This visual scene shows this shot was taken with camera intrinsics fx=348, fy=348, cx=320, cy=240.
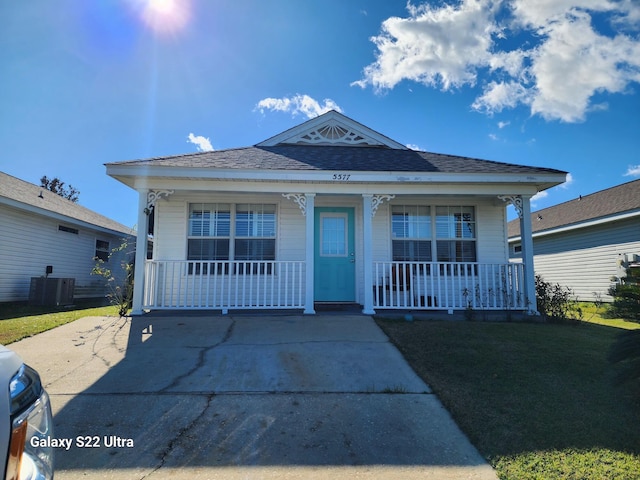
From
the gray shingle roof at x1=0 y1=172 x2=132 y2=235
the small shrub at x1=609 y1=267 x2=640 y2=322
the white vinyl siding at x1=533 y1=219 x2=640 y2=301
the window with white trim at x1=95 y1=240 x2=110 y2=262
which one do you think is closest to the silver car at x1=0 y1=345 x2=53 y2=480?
the small shrub at x1=609 y1=267 x2=640 y2=322

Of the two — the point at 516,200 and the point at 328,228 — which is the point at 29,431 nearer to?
the point at 328,228

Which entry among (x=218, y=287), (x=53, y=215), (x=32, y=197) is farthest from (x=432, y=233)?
(x=32, y=197)

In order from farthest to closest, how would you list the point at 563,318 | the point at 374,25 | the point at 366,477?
the point at 374,25, the point at 563,318, the point at 366,477

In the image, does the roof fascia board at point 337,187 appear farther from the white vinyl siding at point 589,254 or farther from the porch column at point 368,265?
the white vinyl siding at point 589,254

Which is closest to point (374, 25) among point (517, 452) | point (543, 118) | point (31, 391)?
point (543, 118)

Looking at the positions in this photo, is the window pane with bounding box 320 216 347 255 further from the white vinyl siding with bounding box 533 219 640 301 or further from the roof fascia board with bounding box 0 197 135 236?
the white vinyl siding with bounding box 533 219 640 301

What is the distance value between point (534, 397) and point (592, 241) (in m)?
12.2

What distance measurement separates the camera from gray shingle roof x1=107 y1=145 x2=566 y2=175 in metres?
A: 7.07

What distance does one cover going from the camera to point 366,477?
7.39 feet

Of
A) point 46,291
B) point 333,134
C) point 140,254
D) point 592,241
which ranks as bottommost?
point 46,291

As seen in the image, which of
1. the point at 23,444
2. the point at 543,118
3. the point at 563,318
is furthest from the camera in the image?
the point at 543,118

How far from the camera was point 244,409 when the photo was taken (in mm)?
3111

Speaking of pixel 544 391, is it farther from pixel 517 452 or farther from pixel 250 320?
pixel 250 320

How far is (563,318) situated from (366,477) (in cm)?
684
